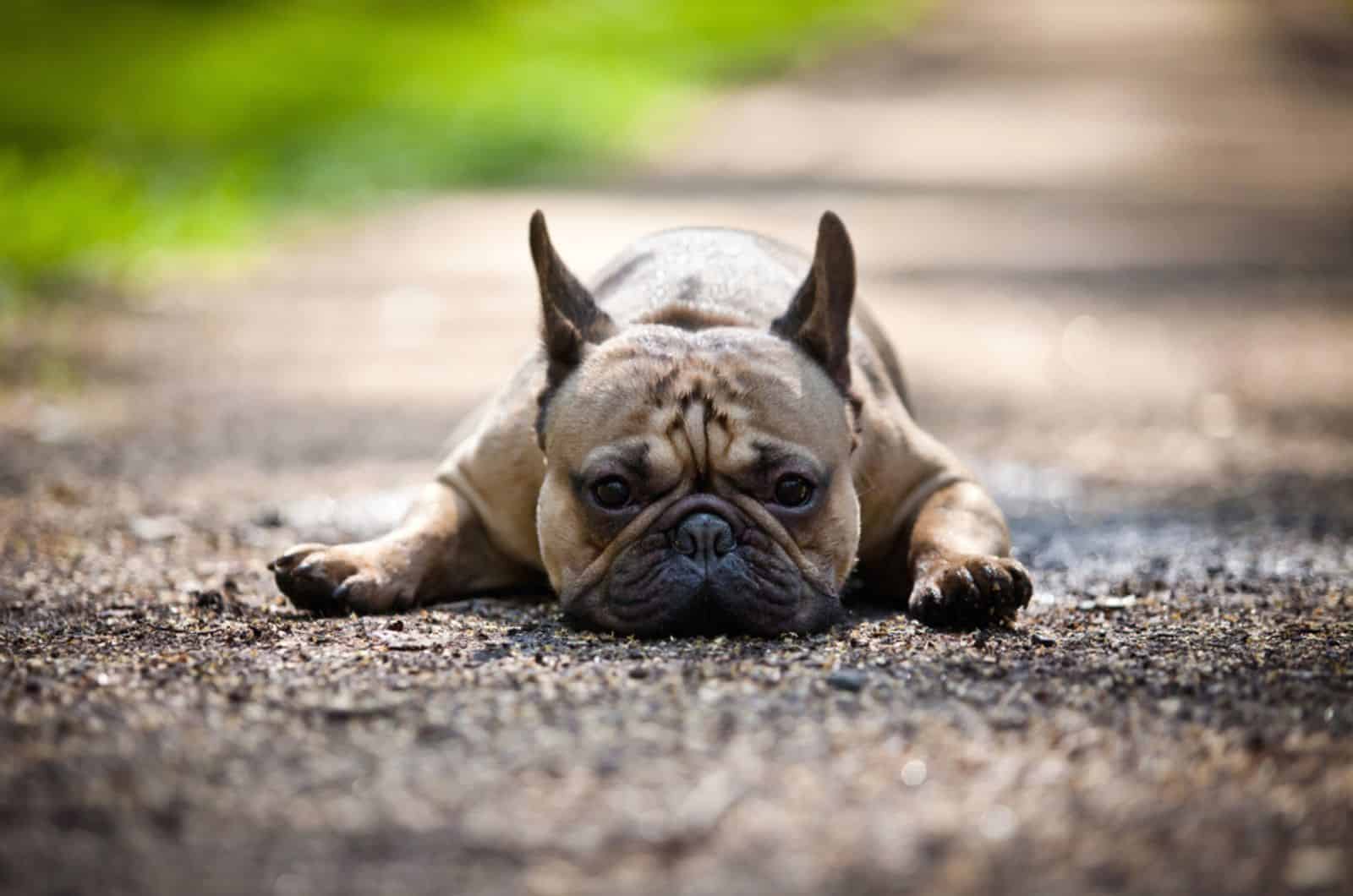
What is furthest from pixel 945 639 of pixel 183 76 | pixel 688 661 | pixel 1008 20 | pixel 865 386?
pixel 1008 20

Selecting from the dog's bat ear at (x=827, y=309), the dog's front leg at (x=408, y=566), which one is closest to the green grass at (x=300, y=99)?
the dog's front leg at (x=408, y=566)

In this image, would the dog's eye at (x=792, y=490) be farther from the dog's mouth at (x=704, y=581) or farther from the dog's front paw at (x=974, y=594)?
the dog's front paw at (x=974, y=594)

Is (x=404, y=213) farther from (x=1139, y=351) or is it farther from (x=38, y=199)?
(x=1139, y=351)

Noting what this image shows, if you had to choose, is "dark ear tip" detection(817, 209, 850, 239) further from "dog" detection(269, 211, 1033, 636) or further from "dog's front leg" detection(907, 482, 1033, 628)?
"dog's front leg" detection(907, 482, 1033, 628)

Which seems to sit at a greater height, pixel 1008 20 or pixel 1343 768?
pixel 1008 20

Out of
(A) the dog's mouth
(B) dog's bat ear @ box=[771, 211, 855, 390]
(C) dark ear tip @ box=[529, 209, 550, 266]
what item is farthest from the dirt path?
(C) dark ear tip @ box=[529, 209, 550, 266]

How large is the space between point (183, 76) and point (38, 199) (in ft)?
31.4

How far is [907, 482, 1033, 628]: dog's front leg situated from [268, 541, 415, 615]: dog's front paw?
144 cm

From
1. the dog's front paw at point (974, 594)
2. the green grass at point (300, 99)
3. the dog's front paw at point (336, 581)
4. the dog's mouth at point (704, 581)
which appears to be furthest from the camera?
the green grass at point (300, 99)

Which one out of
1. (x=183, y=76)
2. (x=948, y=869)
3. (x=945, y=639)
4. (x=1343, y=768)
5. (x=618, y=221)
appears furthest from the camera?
(x=183, y=76)

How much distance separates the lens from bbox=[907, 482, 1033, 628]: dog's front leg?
14.4 feet

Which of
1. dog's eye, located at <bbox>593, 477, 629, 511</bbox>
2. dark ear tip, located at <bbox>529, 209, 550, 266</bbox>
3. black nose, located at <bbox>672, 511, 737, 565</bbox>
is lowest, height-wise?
black nose, located at <bbox>672, 511, 737, 565</bbox>

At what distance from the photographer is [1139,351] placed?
33.2ft

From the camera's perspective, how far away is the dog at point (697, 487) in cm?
427
